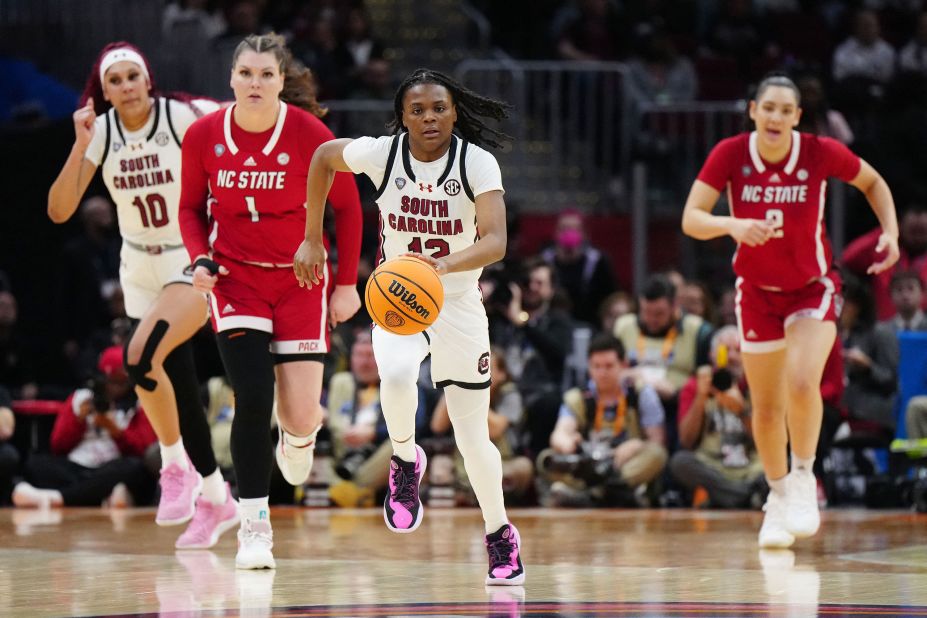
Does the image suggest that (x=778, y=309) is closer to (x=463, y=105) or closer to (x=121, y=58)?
(x=463, y=105)

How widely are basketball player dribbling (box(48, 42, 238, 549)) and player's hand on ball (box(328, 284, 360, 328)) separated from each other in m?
1.06

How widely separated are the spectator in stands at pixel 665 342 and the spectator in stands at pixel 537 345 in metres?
0.66

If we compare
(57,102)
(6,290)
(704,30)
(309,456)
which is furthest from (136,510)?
(704,30)

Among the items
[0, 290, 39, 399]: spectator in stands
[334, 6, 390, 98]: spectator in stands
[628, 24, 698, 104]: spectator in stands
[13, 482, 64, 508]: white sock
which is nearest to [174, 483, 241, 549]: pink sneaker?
[13, 482, 64, 508]: white sock

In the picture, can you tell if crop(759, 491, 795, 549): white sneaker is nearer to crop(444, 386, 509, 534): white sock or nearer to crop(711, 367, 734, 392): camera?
→ crop(444, 386, 509, 534): white sock

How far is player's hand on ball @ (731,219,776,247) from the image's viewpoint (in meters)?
7.98

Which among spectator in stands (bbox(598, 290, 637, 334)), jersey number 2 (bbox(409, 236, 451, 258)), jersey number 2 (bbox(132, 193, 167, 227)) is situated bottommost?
spectator in stands (bbox(598, 290, 637, 334))

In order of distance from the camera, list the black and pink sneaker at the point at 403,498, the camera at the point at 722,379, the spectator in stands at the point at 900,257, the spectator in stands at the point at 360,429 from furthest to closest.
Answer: the spectator in stands at the point at 900,257 → the spectator in stands at the point at 360,429 → the camera at the point at 722,379 → the black and pink sneaker at the point at 403,498

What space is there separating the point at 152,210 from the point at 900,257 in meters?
6.87

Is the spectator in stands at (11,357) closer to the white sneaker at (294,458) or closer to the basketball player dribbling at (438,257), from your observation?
the white sneaker at (294,458)

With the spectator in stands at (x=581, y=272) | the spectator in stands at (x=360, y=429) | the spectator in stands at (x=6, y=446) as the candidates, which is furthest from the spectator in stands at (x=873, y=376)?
the spectator in stands at (x=6, y=446)

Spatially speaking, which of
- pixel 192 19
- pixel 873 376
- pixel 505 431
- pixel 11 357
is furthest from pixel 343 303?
pixel 192 19

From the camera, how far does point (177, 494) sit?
8.70m

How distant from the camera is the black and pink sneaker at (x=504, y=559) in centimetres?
687
